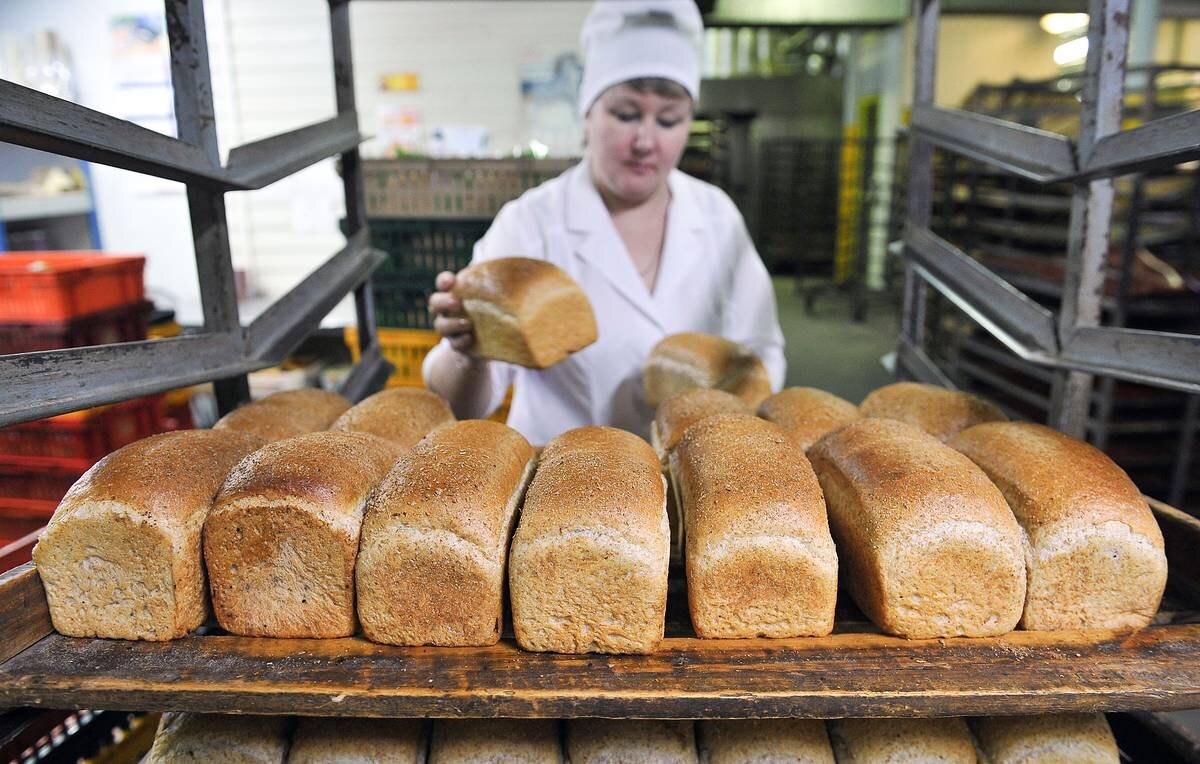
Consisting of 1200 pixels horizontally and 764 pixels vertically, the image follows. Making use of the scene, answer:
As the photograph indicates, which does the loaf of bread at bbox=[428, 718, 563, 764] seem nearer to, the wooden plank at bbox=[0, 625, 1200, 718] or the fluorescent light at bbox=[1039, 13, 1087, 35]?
the wooden plank at bbox=[0, 625, 1200, 718]

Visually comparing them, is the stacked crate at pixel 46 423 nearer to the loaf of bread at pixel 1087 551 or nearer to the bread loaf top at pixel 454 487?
the bread loaf top at pixel 454 487

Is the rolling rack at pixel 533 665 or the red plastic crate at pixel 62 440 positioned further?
the red plastic crate at pixel 62 440

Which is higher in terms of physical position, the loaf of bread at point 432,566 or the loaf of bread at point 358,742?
the loaf of bread at point 432,566

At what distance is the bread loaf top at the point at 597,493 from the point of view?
0.98 m

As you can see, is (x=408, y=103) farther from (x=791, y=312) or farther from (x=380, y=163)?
(x=791, y=312)

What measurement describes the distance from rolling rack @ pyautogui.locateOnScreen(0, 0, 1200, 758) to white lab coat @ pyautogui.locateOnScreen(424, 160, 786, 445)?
1.20 meters

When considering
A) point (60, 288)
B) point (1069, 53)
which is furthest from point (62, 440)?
point (1069, 53)

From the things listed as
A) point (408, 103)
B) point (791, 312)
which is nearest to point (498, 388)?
point (408, 103)

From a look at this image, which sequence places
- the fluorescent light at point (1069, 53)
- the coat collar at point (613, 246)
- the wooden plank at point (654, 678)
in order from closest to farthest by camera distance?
the wooden plank at point (654, 678) < the coat collar at point (613, 246) < the fluorescent light at point (1069, 53)

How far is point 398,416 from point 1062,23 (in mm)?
12098

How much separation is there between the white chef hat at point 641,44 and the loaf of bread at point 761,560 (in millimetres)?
1355

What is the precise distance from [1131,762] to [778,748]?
692mm

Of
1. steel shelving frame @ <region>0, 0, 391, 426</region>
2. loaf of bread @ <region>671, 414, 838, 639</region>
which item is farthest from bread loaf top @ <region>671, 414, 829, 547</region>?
steel shelving frame @ <region>0, 0, 391, 426</region>

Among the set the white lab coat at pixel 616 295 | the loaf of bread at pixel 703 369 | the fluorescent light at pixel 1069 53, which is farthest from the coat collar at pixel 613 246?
the fluorescent light at pixel 1069 53
